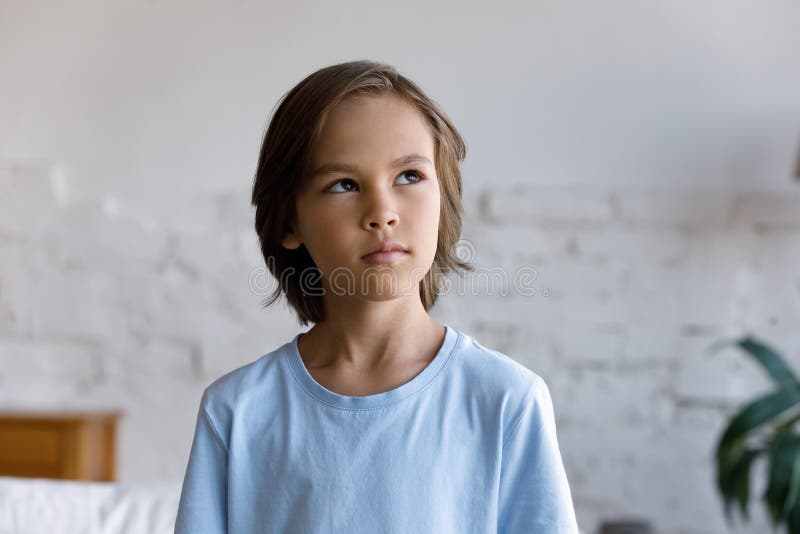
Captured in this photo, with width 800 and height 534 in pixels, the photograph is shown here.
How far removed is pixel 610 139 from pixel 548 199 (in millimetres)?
212

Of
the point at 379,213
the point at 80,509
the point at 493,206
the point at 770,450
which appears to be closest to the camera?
the point at 379,213

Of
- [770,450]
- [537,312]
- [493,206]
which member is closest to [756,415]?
[770,450]

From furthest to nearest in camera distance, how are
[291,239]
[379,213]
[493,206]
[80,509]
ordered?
[493,206]
[80,509]
[291,239]
[379,213]

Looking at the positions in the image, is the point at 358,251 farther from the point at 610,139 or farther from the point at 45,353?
the point at 45,353

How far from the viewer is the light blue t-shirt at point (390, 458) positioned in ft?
2.65

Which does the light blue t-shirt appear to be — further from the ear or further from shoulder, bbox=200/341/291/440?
the ear

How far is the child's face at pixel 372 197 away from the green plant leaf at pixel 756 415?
133 cm

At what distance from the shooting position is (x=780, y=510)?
189 centimetres

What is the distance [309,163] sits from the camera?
33.0 inches

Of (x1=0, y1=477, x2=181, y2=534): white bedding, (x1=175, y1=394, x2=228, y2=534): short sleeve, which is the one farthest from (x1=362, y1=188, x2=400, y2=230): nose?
(x1=0, y1=477, x2=181, y2=534): white bedding

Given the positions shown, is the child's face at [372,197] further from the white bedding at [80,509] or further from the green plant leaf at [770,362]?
the green plant leaf at [770,362]

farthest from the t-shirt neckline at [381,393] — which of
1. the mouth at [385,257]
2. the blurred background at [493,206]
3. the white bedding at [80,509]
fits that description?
the blurred background at [493,206]

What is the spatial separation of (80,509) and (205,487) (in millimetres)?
615

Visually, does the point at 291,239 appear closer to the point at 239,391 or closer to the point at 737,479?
the point at 239,391
